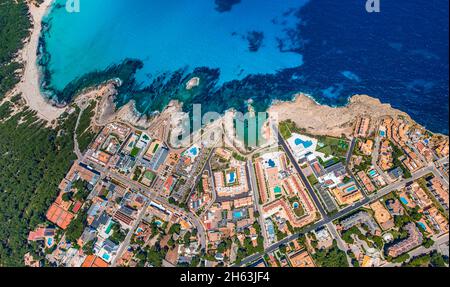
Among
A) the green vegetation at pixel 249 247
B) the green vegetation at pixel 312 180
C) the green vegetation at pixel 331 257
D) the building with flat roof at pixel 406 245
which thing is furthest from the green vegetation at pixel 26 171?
the building with flat roof at pixel 406 245

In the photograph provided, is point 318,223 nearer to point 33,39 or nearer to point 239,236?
point 239,236

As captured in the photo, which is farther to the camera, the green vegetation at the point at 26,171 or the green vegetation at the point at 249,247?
the green vegetation at the point at 26,171

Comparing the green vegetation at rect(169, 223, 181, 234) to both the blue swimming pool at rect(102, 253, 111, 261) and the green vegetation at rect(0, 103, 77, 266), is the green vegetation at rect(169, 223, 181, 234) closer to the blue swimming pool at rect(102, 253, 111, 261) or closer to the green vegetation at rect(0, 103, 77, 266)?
the blue swimming pool at rect(102, 253, 111, 261)

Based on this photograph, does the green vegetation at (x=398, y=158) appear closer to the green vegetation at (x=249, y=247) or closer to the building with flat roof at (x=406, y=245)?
the building with flat roof at (x=406, y=245)
